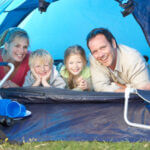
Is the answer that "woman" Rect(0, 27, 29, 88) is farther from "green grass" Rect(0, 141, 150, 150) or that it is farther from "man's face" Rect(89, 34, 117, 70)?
"green grass" Rect(0, 141, 150, 150)

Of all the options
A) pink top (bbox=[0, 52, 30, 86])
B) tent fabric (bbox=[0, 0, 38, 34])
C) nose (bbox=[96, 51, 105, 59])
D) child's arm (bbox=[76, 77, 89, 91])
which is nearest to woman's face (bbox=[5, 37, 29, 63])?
pink top (bbox=[0, 52, 30, 86])

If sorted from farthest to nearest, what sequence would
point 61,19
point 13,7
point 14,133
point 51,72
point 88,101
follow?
point 61,19 < point 13,7 < point 51,72 < point 88,101 < point 14,133

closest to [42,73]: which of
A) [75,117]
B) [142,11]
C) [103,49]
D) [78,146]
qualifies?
[103,49]

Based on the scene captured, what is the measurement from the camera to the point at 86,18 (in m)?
Answer: 3.22

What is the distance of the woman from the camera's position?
244 centimetres

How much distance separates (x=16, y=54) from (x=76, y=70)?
1.54 feet

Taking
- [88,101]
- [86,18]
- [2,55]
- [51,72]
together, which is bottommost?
[88,101]

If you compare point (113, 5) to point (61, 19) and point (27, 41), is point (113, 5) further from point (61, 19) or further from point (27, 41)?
point (27, 41)

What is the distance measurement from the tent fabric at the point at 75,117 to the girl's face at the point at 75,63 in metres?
0.43

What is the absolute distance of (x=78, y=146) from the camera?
1484 millimetres

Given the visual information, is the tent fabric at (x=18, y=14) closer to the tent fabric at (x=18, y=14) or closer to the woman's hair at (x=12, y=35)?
the tent fabric at (x=18, y=14)

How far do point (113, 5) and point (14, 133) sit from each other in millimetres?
1884

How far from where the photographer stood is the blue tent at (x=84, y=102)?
5.28 ft

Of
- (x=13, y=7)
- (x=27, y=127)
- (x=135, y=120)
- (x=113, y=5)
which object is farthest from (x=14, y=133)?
(x=113, y=5)
